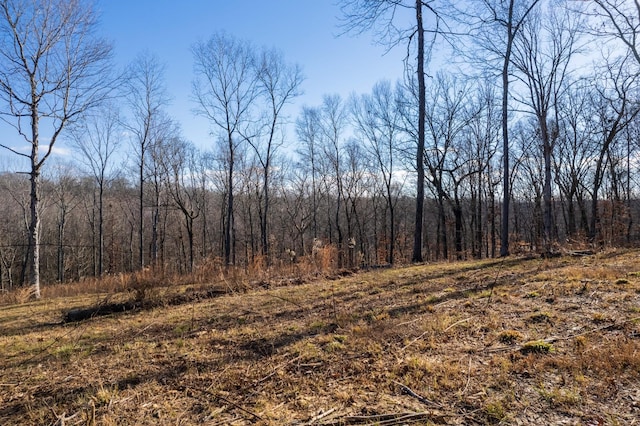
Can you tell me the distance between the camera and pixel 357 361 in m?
3.12

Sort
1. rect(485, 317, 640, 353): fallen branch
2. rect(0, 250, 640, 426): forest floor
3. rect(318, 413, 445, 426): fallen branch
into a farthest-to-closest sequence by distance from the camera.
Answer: rect(485, 317, 640, 353): fallen branch, rect(0, 250, 640, 426): forest floor, rect(318, 413, 445, 426): fallen branch

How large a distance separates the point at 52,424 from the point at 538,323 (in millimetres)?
4548

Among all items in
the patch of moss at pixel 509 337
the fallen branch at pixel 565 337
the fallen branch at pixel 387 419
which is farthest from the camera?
the patch of moss at pixel 509 337

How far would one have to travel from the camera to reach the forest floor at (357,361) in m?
2.29

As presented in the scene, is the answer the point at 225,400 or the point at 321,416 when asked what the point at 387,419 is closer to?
the point at 321,416

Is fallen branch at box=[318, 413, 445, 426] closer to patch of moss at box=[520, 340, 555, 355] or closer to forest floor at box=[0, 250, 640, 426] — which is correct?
forest floor at box=[0, 250, 640, 426]

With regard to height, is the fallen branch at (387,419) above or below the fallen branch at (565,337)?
below

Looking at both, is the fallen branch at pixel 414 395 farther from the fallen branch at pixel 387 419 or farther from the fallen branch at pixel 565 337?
the fallen branch at pixel 565 337

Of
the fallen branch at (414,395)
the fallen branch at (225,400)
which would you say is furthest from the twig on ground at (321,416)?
the fallen branch at (414,395)

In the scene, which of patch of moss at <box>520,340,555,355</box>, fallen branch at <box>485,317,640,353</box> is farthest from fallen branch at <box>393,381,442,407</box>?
patch of moss at <box>520,340,555,355</box>

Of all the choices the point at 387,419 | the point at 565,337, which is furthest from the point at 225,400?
the point at 565,337

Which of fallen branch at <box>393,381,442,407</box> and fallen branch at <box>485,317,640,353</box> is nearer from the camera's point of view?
fallen branch at <box>393,381,442,407</box>


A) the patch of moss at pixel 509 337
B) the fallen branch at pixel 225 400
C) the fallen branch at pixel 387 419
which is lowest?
the fallen branch at pixel 225 400

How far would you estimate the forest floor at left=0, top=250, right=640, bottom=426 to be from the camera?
2291 mm
